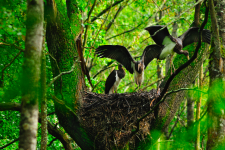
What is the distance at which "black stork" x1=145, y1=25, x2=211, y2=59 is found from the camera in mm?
4743

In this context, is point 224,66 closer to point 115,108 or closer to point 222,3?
point 222,3

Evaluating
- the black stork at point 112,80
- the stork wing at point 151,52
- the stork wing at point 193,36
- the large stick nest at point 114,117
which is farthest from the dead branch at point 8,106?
the black stork at point 112,80

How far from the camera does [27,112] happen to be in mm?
1863

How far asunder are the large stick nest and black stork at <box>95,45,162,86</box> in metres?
1.47

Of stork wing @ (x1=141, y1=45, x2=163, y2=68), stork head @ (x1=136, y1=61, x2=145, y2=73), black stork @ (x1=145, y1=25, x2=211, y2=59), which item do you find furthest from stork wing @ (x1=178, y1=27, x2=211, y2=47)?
stork head @ (x1=136, y1=61, x2=145, y2=73)

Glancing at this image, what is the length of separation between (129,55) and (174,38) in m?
1.28

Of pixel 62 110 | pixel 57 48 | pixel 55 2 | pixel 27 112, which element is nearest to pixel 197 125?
pixel 27 112

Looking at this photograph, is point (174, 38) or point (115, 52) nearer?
point (174, 38)

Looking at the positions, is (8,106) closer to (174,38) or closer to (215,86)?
(215,86)

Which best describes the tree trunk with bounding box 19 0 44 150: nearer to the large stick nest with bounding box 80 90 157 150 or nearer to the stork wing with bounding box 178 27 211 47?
the large stick nest with bounding box 80 90 157 150

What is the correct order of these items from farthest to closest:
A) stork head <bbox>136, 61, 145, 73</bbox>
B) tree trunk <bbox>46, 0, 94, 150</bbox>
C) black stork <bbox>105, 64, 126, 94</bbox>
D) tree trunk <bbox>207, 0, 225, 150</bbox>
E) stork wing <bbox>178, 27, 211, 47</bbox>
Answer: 1. black stork <bbox>105, 64, 126, 94</bbox>
2. stork head <bbox>136, 61, 145, 73</bbox>
3. stork wing <bbox>178, 27, 211, 47</bbox>
4. tree trunk <bbox>46, 0, 94, 150</bbox>
5. tree trunk <bbox>207, 0, 225, 150</bbox>

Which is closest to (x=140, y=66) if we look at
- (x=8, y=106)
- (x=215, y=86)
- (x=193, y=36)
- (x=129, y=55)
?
(x=129, y=55)

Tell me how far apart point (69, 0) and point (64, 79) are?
1.57 metres

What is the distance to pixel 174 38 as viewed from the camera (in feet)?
16.5
